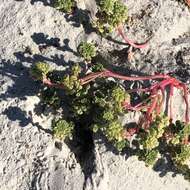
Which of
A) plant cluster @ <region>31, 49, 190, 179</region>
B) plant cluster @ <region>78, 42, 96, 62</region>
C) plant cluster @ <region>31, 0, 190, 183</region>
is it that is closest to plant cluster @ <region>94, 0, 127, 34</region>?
plant cluster @ <region>31, 0, 190, 183</region>

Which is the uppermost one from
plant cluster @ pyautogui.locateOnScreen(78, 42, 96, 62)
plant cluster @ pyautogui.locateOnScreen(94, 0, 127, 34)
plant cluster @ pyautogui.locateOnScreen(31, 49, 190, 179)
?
plant cluster @ pyautogui.locateOnScreen(94, 0, 127, 34)

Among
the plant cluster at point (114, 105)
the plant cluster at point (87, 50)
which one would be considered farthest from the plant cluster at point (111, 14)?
the plant cluster at point (87, 50)

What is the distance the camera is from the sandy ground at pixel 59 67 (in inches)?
189

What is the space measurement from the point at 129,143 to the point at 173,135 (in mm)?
347

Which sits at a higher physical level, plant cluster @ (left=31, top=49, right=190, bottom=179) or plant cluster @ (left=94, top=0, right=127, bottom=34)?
plant cluster @ (left=94, top=0, right=127, bottom=34)

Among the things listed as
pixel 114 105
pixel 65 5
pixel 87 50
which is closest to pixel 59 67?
pixel 87 50

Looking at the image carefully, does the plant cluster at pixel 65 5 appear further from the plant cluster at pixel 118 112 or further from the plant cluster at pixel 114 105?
the plant cluster at pixel 118 112

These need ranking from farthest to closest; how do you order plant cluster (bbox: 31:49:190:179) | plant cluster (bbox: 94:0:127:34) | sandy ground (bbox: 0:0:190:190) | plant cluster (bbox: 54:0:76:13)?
plant cluster (bbox: 54:0:76:13), plant cluster (bbox: 94:0:127:34), sandy ground (bbox: 0:0:190:190), plant cluster (bbox: 31:49:190:179)

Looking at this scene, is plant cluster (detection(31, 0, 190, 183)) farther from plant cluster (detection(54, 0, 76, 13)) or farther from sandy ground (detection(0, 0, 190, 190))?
plant cluster (detection(54, 0, 76, 13))

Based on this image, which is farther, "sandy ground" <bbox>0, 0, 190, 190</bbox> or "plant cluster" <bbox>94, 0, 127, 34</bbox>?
"plant cluster" <bbox>94, 0, 127, 34</bbox>

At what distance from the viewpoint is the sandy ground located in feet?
15.7

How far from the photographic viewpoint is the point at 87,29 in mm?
5375

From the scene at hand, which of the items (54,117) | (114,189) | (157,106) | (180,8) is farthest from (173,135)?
(180,8)

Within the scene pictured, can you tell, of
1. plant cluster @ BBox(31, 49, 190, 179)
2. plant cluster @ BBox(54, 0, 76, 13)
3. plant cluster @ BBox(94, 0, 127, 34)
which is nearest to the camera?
plant cluster @ BBox(31, 49, 190, 179)
